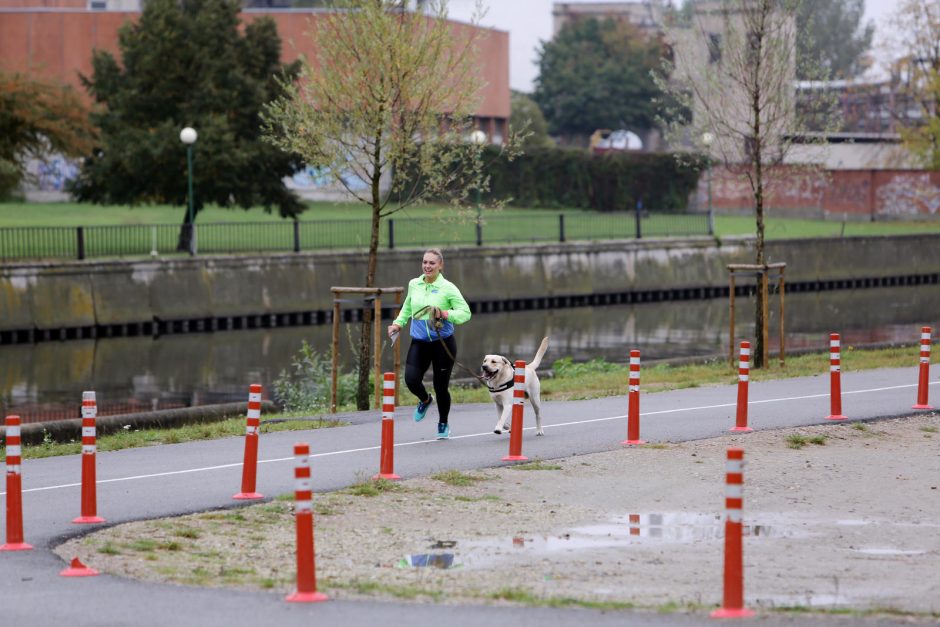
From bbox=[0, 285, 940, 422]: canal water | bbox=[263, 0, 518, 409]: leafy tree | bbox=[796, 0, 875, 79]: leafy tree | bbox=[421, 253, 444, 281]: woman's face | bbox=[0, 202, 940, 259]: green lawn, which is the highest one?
bbox=[796, 0, 875, 79]: leafy tree

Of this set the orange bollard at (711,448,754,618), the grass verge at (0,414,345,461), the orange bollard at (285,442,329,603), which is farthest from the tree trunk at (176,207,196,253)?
the orange bollard at (711,448,754,618)

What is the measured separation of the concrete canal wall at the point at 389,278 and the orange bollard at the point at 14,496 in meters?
29.1

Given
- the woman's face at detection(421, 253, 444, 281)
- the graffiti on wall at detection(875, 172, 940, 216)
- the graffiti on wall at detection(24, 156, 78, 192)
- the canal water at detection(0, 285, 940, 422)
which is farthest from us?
the graffiti on wall at detection(875, 172, 940, 216)

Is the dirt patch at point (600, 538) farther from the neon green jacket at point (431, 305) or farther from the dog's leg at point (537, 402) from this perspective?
the neon green jacket at point (431, 305)

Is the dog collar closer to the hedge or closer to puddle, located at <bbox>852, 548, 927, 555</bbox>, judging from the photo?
puddle, located at <bbox>852, 548, 927, 555</bbox>

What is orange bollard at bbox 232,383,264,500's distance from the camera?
12.9 meters

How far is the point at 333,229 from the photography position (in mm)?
53812

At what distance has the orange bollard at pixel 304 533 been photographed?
9125 millimetres

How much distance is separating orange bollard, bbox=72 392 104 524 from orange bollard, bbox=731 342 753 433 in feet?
23.4

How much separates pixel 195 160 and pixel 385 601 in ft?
132

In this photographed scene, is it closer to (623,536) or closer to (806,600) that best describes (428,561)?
(623,536)

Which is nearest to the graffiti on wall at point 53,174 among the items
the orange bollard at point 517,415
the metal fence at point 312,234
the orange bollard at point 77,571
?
the metal fence at point 312,234

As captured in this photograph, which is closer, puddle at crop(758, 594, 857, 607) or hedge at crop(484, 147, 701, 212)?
puddle at crop(758, 594, 857, 607)

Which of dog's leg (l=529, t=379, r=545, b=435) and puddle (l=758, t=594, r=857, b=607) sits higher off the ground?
dog's leg (l=529, t=379, r=545, b=435)
